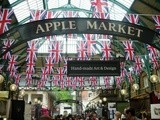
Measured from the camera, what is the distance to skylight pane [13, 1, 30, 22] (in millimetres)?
22902

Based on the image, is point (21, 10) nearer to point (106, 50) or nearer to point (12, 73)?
point (12, 73)

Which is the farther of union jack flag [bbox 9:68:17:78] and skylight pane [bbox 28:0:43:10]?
union jack flag [bbox 9:68:17:78]

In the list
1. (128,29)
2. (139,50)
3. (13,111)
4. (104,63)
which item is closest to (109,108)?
(139,50)

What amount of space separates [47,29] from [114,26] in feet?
7.67

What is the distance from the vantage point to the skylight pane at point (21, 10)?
22.9 m

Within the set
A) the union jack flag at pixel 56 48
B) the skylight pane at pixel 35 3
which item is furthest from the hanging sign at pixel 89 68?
the skylight pane at pixel 35 3

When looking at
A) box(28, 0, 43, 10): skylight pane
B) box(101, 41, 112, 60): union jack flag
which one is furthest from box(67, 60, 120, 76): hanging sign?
box(28, 0, 43, 10): skylight pane

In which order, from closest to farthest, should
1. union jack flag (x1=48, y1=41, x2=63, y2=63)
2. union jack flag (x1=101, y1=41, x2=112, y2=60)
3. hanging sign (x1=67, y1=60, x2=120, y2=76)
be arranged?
1. hanging sign (x1=67, y1=60, x2=120, y2=76)
2. union jack flag (x1=101, y1=41, x2=112, y2=60)
3. union jack flag (x1=48, y1=41, x2=63, y2=63)

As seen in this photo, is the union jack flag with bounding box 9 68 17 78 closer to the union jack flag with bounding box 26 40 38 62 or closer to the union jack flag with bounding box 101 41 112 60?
the union jack flag with bounding box 26 40 38 62

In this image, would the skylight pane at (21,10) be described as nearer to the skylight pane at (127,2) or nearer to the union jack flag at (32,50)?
the union jack flag at (32,50)

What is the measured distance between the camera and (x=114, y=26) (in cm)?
1091

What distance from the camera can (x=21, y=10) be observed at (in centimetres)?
2394

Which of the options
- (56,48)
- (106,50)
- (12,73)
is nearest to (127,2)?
(106,50)

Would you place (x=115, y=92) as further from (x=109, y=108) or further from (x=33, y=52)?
(x=33, y=52)
